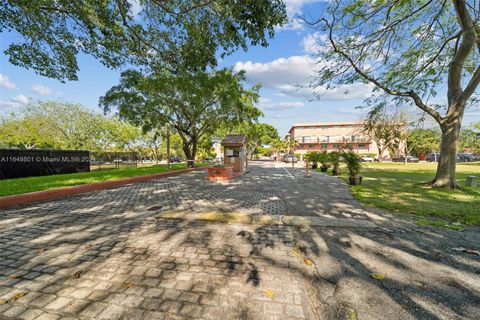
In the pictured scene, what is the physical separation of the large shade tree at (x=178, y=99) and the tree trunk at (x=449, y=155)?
42.3 ft

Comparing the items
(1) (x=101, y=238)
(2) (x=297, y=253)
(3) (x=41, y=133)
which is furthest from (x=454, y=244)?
(3) (x=41, y=133)

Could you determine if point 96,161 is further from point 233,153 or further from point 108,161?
point 233,153

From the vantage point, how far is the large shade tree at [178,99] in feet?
52.5

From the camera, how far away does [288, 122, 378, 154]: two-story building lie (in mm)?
60969

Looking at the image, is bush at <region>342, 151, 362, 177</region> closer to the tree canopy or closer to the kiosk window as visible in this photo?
the kiosk window

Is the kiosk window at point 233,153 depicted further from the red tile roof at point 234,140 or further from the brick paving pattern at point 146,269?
the brick paving pattern at point 146,269

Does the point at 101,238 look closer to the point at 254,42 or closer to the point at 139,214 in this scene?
the point at 139,214

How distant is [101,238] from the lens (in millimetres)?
3775

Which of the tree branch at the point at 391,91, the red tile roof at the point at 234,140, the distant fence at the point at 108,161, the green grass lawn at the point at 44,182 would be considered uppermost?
the tree branch at the point at 391,91

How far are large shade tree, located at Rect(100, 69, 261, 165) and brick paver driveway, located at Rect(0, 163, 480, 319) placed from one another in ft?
42.6

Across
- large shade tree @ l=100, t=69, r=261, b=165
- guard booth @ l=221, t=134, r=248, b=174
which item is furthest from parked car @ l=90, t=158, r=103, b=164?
guard booth @ l=221, t=134, r=248, b=174

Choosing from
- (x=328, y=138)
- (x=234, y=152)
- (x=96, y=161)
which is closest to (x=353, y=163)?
(x=234, y=152)

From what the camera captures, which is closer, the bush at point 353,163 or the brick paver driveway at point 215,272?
the brick paver driveway at point 215,272

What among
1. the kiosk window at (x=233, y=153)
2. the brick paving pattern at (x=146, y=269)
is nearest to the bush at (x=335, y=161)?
the kiosk window at (x=233, y=153)
